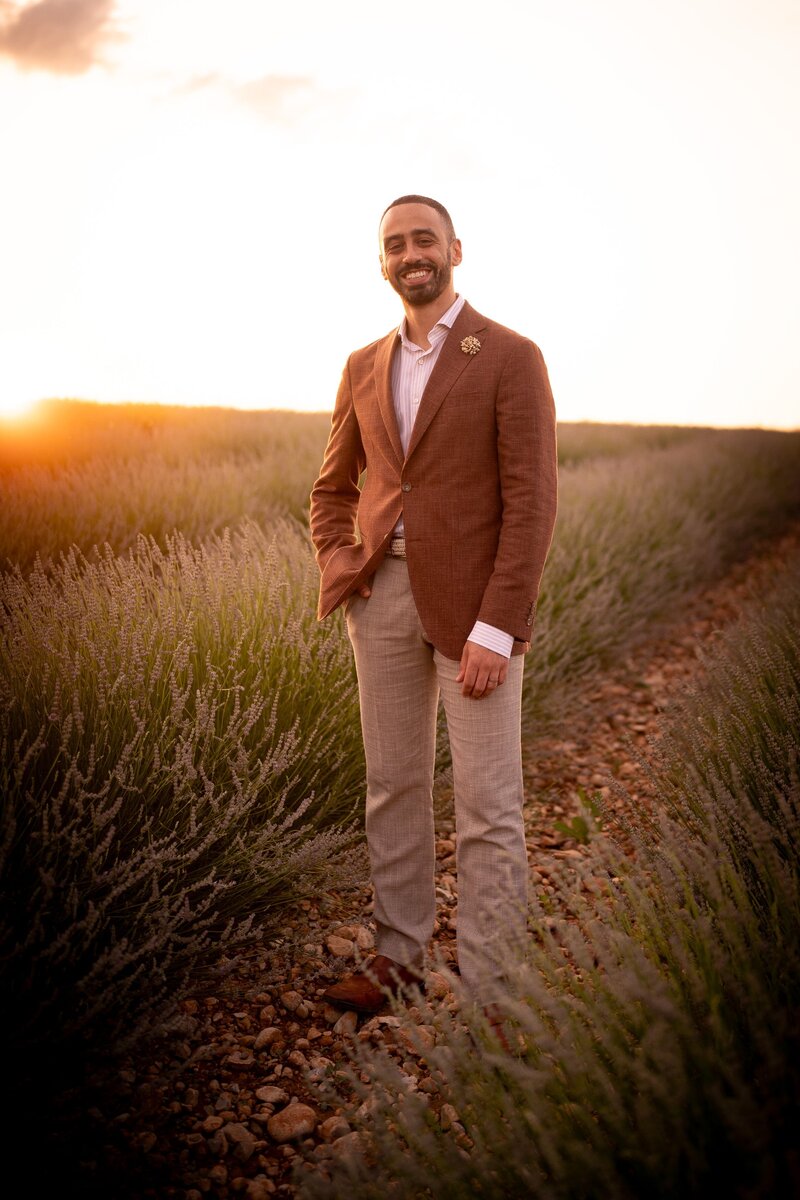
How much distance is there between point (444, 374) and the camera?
199 cm

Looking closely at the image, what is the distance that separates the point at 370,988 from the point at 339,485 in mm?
1564

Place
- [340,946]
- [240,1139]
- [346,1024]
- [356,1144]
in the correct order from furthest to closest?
[340,946]
[346,1024]
[240,1139]
[356,1144]

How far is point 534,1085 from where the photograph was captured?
1.28m

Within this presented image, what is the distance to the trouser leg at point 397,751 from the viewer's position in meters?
2.17

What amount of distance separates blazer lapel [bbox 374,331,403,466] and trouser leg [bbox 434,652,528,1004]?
624 mm

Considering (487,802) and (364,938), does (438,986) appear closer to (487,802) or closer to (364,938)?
(364,938)

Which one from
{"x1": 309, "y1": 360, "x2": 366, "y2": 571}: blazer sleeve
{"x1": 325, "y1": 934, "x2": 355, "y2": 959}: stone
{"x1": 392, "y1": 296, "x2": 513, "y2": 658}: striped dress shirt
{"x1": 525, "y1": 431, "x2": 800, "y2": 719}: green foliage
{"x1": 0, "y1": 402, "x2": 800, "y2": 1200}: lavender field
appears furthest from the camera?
{"x1": 525, "y1": 431, "x2": 800, "y2": 719}: green foliage

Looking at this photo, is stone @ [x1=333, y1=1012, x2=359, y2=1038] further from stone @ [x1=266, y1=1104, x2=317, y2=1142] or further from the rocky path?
stone @ [x1=266, y1=1104, x2=317, y2=1142]

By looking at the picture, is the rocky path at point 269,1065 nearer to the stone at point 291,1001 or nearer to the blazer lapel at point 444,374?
the stone at point 291,1001

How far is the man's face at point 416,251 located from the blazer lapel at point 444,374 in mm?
133

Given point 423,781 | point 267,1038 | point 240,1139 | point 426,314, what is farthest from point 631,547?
point 240,1139

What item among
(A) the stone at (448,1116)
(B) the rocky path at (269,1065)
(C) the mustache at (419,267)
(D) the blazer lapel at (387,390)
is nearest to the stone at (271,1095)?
(B) the rocky path at (269,1065)

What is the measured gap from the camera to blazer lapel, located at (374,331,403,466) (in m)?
2.09

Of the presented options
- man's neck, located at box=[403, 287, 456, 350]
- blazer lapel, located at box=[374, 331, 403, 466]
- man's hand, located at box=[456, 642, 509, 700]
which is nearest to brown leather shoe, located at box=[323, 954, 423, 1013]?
man's hand, located at box=[456, 642, 509, 700]
